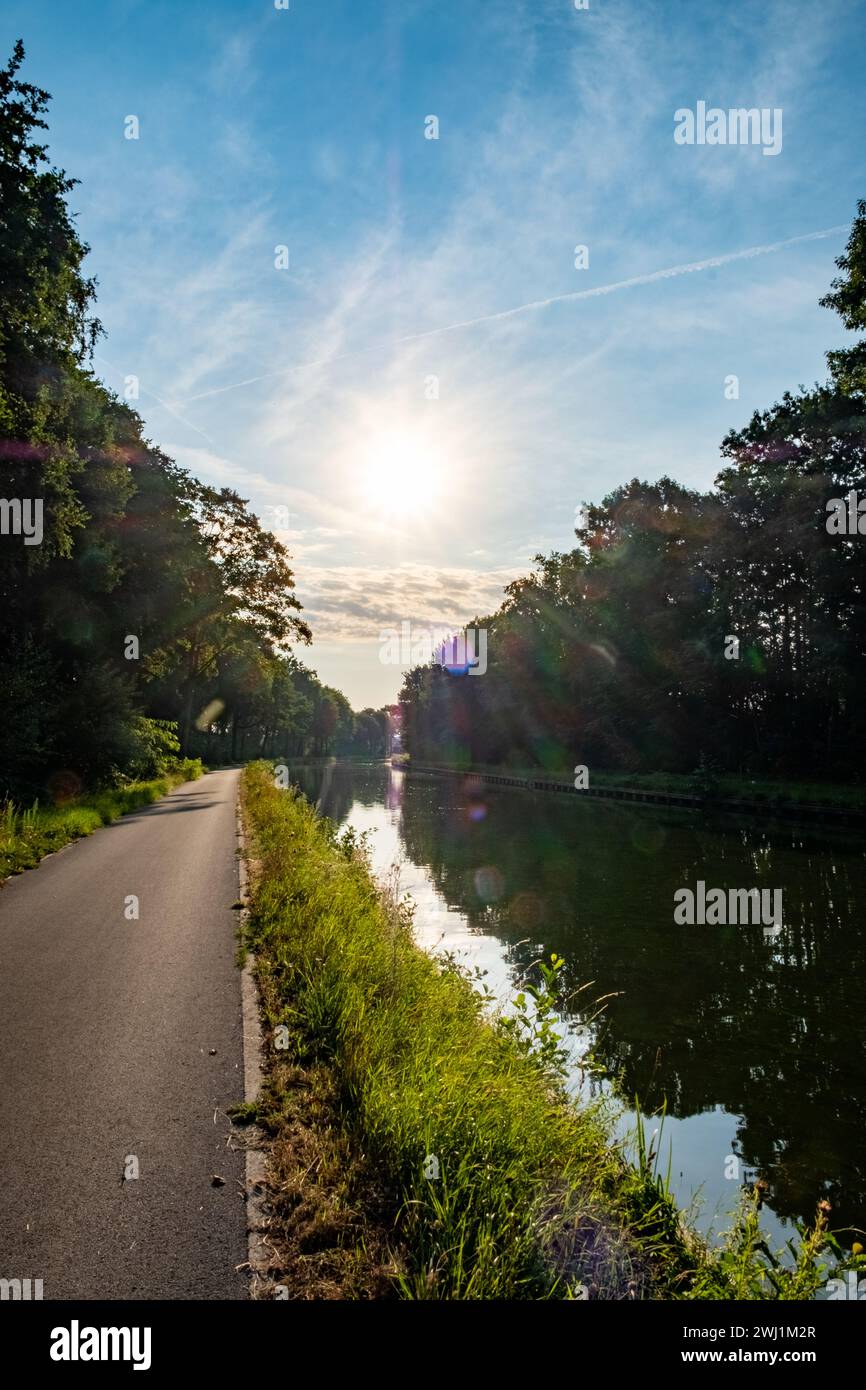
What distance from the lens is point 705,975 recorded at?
1118 centimetres

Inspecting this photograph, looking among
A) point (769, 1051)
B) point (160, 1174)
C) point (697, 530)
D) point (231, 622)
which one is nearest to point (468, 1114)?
point (160, 1174)

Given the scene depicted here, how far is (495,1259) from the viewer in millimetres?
3137

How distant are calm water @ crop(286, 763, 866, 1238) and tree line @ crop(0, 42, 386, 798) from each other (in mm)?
10084

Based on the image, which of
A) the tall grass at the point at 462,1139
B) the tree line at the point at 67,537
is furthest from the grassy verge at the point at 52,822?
the tall grass at the point at 462,1139

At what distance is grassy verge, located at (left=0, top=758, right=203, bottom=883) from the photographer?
13203mm

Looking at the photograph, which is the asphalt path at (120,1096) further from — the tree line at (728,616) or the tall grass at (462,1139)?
the tree line at (728,616)

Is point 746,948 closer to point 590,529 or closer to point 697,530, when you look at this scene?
point 697,530

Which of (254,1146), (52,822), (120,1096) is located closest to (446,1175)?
(254,1146)

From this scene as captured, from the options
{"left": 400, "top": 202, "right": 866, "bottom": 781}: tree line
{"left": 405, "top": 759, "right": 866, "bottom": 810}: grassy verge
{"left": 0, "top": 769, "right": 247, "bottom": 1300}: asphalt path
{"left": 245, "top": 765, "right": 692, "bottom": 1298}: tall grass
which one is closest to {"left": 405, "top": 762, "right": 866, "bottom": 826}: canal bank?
{"left": 405, "top": 759, "right": 866, "bottom": 810}: grassy verge

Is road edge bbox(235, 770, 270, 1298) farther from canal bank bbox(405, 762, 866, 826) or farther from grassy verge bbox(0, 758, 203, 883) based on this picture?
canal bank bbox(405, 762, 866, 826)

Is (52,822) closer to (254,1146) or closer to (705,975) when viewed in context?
(705,975)

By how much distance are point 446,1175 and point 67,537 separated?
1803 cm

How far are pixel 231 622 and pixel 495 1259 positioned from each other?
145 ft

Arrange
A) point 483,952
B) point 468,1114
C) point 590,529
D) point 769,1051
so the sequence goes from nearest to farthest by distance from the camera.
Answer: point 468,1114
point 769,1051
point 483,952
point 590,529
